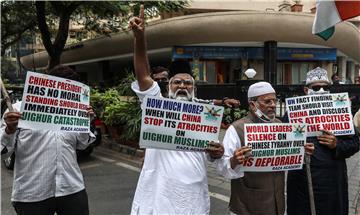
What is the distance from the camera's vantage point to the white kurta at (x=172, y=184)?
8.83 ft

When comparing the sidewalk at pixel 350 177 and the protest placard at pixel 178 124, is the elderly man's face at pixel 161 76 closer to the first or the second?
the protest placard at pixel 178 124

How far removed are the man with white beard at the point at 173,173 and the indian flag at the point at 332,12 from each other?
1.51 meters

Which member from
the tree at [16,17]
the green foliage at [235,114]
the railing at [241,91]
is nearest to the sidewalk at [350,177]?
the railing at [241,91]

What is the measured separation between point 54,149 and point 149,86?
0.91m

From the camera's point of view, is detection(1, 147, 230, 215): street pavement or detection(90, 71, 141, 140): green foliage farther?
detection(90, 71, 141, 140): green foliage

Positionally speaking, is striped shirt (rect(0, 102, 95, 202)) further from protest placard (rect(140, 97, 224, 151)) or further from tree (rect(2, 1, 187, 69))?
tree (rect(2, 1, 187, 69))

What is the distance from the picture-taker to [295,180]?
342 centimetres

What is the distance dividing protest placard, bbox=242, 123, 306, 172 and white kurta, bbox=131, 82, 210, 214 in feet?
1.15

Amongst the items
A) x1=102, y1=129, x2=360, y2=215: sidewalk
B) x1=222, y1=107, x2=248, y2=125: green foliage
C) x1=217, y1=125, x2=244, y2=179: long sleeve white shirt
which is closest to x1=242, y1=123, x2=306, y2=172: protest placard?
x1=217, y1=125, x2=244, y2=179: long sleeve white shirt

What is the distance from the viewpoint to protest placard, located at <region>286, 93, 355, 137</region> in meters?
3.19

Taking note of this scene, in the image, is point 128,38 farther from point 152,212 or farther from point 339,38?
point 152,212

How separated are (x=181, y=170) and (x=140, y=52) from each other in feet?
2.89

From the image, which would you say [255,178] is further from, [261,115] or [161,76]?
[161,76]

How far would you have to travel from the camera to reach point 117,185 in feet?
21.7
